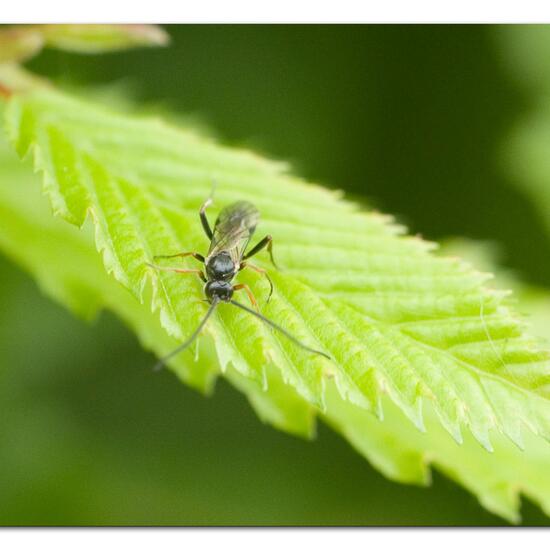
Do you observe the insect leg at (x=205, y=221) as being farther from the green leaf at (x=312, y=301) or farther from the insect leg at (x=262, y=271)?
the insect leg at (x=262, y=271)

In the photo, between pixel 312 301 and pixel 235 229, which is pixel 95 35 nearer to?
pixel 235 229

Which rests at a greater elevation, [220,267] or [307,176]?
[307,176]

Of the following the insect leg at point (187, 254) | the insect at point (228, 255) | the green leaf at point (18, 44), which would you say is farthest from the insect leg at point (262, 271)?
the green leaf at point (18, 44)

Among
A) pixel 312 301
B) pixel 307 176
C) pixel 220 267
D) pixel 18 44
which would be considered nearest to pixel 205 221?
pixel 220 267

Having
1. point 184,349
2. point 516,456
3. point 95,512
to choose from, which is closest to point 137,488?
point 95,512

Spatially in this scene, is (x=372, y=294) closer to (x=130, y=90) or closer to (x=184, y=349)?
(x=184, y=349)

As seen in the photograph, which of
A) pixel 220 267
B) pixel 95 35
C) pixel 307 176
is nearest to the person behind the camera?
pixel 220 267

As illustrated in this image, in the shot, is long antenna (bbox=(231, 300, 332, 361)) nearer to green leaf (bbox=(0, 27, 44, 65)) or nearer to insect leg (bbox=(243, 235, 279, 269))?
insect leg (bbox=(243, 235, 279, 269))

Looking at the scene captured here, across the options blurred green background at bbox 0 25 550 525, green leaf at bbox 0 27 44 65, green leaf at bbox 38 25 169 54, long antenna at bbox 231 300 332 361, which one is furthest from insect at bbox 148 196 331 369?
blurred green background at bbox 0 25 550 525
